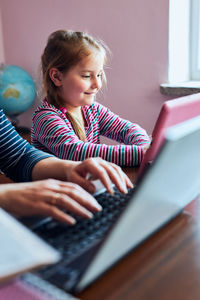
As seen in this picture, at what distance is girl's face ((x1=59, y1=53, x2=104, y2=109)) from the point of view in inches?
54.0

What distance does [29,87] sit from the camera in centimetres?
278

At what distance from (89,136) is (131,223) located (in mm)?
1004

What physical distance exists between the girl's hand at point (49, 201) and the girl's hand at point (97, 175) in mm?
69

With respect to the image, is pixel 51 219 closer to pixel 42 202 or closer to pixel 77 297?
pixel 42 202

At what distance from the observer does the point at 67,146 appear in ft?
3.70

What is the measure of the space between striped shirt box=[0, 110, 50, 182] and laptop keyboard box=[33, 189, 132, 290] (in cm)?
38

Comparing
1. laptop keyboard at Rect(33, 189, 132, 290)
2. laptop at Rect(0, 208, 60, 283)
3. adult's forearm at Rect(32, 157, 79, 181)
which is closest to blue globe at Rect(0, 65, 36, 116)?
adult's forearm at Rect(32, 157, 79, 181)

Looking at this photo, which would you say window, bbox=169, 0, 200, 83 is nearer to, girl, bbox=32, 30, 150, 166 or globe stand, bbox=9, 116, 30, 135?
girl, bbox=32, 30, 150, 166

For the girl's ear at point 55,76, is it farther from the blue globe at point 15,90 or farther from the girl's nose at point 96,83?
the blue globe at point 15,90

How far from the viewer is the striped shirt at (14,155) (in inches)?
37.1

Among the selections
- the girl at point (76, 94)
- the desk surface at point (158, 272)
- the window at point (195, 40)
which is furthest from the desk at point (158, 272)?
the window at point (195, 40)

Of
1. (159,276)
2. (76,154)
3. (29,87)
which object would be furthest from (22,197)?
(29,87)

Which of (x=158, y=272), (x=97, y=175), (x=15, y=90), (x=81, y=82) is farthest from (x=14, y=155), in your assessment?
(x=15, y=90)

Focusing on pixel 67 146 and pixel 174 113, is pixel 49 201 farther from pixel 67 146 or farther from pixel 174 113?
pixel 67 146
